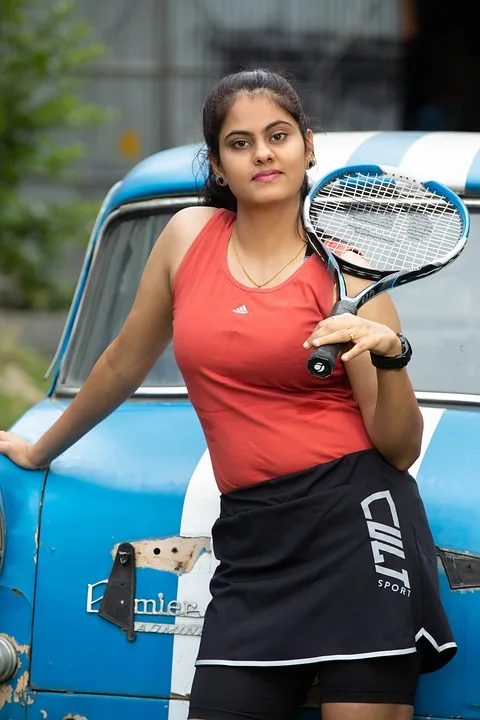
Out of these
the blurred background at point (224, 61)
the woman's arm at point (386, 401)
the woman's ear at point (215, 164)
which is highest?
the blurred background at point (224, 61)

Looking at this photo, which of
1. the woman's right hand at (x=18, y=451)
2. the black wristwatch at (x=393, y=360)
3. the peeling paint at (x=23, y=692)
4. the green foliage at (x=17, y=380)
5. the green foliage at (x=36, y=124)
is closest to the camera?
the black wristwatch at (x=393, y=360)

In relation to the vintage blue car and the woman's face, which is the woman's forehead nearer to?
the woman's face

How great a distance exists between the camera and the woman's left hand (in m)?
2.41

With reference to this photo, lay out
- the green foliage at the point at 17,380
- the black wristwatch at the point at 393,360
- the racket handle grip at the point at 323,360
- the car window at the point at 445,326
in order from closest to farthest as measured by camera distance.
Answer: the racket handle grip at the point at 323,360
the black wristwatch at the point at 393,360
the car window at the point at 445,326
the green foliage at the point at 17,380

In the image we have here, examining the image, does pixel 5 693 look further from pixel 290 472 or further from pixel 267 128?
pixel 267 128

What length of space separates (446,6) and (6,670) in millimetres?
13063

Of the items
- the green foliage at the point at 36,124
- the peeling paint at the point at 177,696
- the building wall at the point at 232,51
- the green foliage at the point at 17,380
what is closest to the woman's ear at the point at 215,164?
the peeling paint at the point at 177,696

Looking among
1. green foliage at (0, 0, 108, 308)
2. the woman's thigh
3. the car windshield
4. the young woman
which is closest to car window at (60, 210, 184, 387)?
the car windshield

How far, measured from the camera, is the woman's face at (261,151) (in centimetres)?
277

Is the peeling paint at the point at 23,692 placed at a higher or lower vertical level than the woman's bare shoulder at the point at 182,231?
lower

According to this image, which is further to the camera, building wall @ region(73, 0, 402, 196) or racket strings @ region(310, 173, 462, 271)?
building wall @ region(73, 0, 402, 196)

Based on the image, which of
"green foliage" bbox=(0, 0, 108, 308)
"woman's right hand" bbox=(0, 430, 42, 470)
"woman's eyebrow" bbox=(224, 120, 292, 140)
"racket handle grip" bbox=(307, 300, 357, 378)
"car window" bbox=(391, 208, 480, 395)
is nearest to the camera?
"racket handle grip" bbox=(307, 300, 357, 378)

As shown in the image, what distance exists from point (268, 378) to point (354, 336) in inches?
12.1

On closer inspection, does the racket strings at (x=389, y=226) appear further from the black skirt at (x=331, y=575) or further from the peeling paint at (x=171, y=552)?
the peeling paint at (x=171, y=552)
